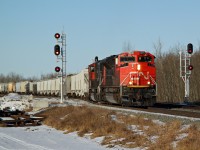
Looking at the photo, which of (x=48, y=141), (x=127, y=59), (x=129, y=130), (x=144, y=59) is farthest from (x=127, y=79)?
(x=48, y=141)

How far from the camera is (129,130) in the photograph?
12828mm

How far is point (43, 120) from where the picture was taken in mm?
19938

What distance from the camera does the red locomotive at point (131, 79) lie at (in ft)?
76.3

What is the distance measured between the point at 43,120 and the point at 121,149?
10.2 metres

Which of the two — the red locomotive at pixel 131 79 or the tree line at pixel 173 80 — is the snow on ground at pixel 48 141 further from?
the tree line at pixel 173 80

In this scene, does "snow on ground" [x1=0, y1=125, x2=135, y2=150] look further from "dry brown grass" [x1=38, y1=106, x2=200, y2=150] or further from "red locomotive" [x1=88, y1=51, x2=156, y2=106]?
"red locomotive" [x1=88, y1=51, x2=156, y2=106]

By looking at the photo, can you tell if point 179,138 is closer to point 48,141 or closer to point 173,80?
Answer: point 48,141

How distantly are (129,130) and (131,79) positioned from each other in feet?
36.2

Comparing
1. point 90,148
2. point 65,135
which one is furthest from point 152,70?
point 90,148

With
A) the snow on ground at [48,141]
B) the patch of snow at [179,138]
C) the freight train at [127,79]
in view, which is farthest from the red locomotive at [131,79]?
the patch of snow at [179,138]

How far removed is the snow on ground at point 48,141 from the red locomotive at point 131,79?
326 inches

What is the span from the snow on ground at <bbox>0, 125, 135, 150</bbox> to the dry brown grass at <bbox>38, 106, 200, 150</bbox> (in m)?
0.40

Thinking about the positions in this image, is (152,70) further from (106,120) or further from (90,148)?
(90,148)

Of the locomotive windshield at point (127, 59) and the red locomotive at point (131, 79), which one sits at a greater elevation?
the locomotive windshield at point (127, 59)
